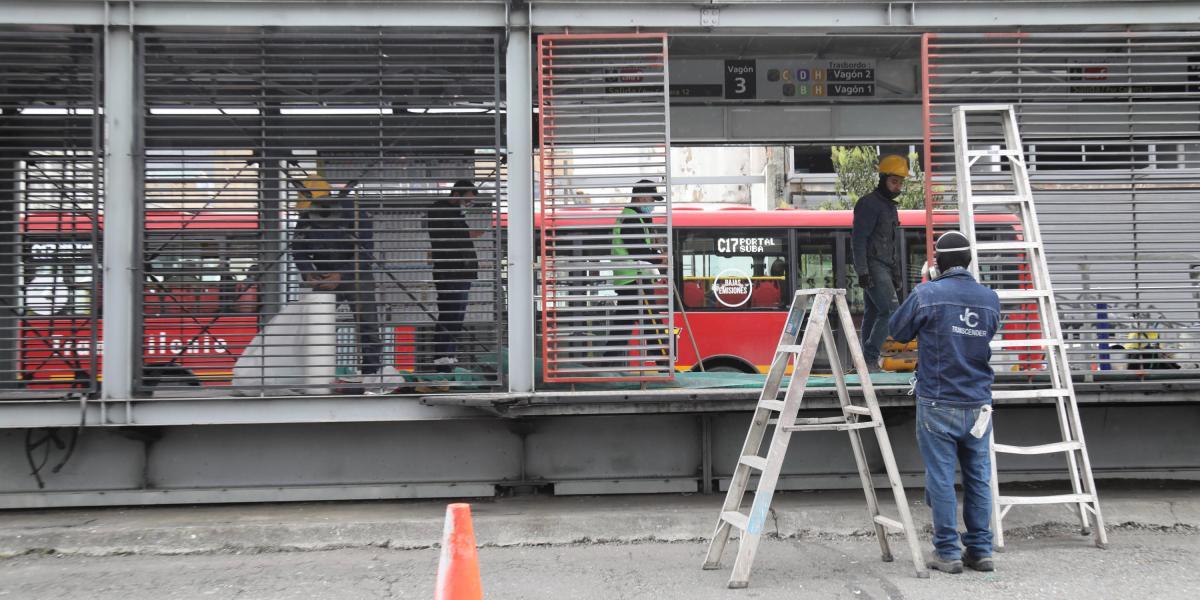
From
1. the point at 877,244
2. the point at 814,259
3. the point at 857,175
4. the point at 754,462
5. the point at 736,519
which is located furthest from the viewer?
the point at 857,175

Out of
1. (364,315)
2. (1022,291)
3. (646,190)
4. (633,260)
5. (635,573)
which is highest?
(646,190)

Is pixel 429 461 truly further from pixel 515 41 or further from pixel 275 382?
pixel 515 41

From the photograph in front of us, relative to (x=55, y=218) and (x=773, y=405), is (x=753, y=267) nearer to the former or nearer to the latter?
(x=773, y=405)

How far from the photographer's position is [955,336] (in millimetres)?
5324

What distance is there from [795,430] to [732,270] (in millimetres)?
8970

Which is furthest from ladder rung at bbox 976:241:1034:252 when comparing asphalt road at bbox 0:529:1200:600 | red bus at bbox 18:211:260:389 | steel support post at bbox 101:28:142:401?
steel support post at bbox 101:28:142:401

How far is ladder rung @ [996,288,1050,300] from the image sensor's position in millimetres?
6051

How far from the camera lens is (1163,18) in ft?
22.5

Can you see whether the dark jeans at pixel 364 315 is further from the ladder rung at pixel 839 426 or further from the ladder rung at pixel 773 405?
the ladder rung at pixel 839 426

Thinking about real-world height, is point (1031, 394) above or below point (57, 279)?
below

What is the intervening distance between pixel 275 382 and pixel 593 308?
7.81ft

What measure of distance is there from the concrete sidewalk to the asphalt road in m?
0.08

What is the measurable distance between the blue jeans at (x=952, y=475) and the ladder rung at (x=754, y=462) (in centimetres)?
98

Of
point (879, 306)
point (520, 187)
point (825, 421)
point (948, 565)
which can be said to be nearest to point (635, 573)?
point (825, 421)
